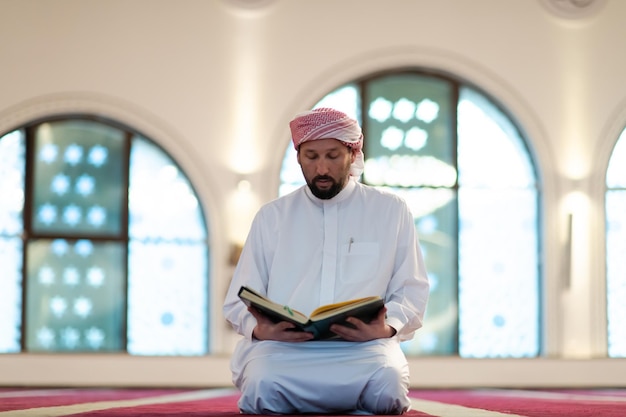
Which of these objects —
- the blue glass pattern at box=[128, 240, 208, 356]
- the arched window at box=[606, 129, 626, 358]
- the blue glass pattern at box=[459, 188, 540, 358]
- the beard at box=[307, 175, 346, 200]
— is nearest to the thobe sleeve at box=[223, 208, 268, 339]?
the beard at box=[307, 175, 346, 200]

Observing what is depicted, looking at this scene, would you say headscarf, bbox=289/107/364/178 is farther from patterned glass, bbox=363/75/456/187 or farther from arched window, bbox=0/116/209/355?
patterned glass, bbox=363/75/456/187

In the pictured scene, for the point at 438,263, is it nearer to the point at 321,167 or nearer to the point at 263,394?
the point at 321,167

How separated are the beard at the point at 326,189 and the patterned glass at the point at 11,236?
6.16 metres

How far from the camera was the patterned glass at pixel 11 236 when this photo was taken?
9.89 meters

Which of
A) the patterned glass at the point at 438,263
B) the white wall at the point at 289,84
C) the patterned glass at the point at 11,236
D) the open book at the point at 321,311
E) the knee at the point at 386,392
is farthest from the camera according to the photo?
the patterned glass at the point at 438,263

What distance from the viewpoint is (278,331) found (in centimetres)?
393

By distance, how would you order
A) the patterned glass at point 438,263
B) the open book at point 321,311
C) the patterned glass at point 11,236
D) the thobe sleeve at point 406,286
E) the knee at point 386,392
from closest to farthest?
the open book at point 321,311 < the knee at point 386,392 < the thobe sleeve at point 406,286 < the patterned glass at point 11,236 < the patterned glass at point 438,263

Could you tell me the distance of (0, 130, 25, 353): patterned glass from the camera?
9891mm

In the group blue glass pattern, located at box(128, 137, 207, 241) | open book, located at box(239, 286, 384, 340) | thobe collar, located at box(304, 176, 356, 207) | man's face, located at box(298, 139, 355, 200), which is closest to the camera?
open book, located at box(239, 286, 384, 340)

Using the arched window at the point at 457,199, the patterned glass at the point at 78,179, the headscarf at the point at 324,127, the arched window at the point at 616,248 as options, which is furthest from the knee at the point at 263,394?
the arched window at the point at 616,248

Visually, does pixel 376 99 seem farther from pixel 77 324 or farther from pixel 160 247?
pixel 77 324

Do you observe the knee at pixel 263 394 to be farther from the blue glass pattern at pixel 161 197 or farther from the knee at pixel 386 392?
the blue glass pattern at pixel 161 197

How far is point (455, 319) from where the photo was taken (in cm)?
1040

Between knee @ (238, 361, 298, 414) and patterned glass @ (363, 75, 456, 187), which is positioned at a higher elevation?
patterned glass @ (363, 75, 456, 187)
